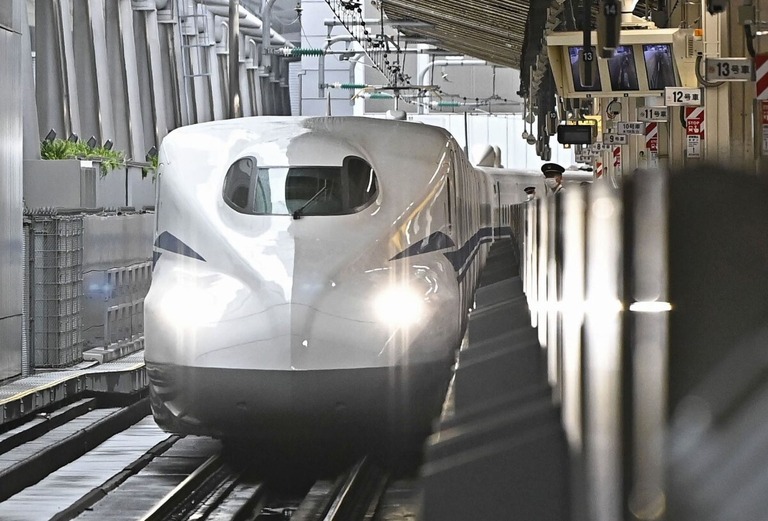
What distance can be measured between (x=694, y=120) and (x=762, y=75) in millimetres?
3992

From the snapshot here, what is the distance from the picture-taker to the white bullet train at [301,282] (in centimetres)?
779

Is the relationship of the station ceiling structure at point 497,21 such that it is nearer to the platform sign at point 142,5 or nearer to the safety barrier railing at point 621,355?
the safety barrier railing at point 621,355

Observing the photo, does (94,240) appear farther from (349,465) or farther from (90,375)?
(349,465)

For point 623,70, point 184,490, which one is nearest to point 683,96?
point 623,70

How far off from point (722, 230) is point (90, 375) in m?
11.1

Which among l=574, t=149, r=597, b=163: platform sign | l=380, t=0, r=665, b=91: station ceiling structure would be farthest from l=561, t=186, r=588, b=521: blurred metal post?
l=574, t=149, r=597, b=163: platform sign

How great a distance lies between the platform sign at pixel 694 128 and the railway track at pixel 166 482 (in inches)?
311

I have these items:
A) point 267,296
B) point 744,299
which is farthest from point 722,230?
point 267,296

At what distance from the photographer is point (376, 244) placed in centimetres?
822

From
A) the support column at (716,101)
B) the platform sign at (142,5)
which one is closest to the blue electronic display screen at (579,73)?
the support column at (716,101)

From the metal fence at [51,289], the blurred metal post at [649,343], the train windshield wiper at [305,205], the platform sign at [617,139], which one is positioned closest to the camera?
the blurred metal post at [649,343]

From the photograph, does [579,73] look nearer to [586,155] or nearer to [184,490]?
[184,490]

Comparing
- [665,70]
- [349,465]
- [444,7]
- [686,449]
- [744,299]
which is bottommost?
[349,465]

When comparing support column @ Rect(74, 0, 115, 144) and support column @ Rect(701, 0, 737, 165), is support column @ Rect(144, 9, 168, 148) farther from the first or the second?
support column @ Rect(701, 0, 737, 165)
